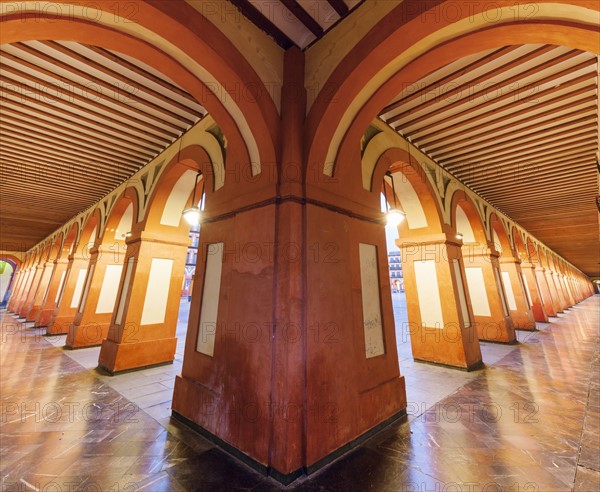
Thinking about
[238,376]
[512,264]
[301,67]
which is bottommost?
[238,376]

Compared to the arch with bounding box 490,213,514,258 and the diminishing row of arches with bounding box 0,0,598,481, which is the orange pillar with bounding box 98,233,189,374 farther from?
the arch with bounding box 490,213,514,258

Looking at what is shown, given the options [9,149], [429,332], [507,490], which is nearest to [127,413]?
[507,490]

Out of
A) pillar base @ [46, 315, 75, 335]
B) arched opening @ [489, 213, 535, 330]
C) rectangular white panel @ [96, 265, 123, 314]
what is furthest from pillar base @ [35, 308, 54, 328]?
arched opening @ [489, 213, 535, 330]

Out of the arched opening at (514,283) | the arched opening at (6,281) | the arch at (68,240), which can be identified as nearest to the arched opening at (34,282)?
the arch at (68,240)

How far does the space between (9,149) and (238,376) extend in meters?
7.30

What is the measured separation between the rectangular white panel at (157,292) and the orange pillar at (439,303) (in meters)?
5.31

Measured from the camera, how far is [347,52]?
292 cm

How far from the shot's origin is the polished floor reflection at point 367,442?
2295 millimetres

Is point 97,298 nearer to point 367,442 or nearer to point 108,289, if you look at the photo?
point 108,289

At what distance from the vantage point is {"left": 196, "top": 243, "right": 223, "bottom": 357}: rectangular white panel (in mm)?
3348

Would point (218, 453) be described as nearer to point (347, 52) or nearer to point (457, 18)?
point (347, 52)

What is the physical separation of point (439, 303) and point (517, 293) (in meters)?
6.49

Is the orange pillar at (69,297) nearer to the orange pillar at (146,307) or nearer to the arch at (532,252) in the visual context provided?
the orange pillar at (146,307)

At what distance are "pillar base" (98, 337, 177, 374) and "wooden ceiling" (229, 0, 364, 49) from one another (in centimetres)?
572
